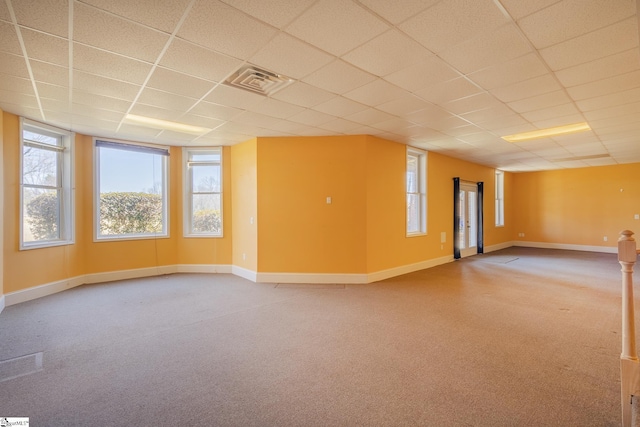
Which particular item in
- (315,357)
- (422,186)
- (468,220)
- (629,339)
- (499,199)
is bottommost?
(315,357)

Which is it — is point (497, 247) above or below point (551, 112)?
below

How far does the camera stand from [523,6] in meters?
1.92

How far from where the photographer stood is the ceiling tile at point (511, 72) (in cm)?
261

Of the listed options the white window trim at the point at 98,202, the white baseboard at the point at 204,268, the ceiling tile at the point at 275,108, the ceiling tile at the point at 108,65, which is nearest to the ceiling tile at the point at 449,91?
the ceiling tile at the point at 275,108

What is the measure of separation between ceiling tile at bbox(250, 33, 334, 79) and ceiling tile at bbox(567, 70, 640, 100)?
2.86 m

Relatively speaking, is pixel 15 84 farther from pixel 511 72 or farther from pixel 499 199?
pixel 499 199

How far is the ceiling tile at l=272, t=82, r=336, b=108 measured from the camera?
10.3ft

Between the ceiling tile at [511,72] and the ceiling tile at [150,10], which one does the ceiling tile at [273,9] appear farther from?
the ceiling tile at [511,72]

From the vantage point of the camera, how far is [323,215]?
17.1ft

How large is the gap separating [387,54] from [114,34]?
2161mm

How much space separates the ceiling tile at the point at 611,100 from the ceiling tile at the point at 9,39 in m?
5.68

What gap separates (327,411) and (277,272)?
137 inches

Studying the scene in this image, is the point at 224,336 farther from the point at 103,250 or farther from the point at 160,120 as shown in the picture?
the point at 103,250

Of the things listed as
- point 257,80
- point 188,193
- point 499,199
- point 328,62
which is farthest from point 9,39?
point 499,199
